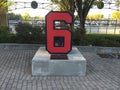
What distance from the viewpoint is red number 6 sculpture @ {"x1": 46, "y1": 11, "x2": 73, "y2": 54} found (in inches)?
344

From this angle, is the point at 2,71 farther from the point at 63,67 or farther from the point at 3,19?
the point at 3,19

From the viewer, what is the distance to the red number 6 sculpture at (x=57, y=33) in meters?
8.73

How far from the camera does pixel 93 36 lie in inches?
590

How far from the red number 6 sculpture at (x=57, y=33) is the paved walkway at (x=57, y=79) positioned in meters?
1.10

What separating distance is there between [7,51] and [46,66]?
535 cm

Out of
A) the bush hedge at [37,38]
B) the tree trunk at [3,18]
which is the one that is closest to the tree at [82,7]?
the bush hedge at [37,38]

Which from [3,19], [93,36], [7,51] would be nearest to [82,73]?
[7,51]

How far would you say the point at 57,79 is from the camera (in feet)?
25.9

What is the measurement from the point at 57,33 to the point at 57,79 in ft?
5.48

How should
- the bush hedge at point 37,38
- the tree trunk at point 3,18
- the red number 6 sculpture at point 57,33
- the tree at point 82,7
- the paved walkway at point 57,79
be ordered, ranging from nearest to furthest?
the paved walkway at point 57,79, the red number 6 sculpture at point 57,33, the bush hedge at point 37,38, the tree at point 82,7, the tree trunk at point 3,18

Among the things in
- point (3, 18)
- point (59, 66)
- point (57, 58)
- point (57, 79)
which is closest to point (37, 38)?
point (57, 58)

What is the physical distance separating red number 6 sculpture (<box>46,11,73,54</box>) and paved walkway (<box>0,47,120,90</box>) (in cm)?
110

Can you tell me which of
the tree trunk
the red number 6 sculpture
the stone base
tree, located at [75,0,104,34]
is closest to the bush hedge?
tree, located at [75,0,104,34]

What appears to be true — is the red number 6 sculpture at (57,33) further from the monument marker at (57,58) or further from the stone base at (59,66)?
the stone base at (59,66)
